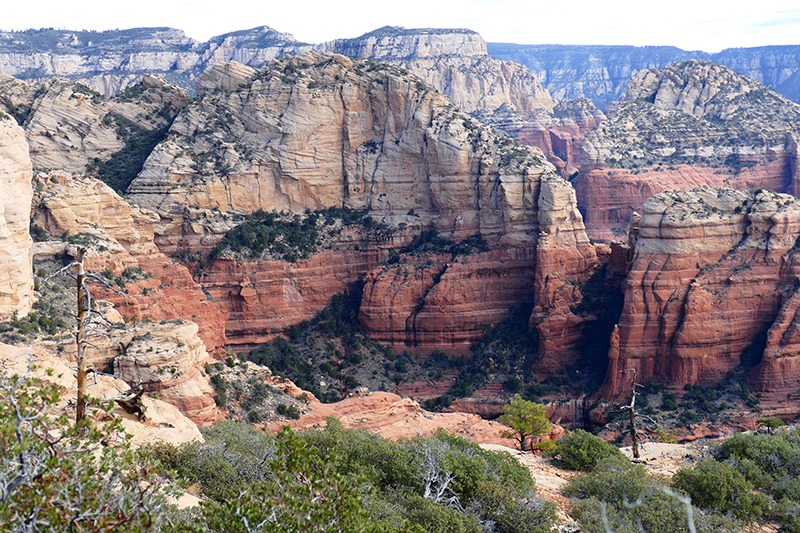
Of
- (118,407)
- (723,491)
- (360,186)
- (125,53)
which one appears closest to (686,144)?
(360,186)

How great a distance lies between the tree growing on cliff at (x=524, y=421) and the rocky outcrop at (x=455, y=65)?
127603 millimetres

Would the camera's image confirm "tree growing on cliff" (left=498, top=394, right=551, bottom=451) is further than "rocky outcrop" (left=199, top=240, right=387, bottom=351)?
No

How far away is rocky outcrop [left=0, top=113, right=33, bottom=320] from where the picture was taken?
35.7 metres

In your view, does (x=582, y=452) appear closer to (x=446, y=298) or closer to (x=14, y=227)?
(x=446, y=298)

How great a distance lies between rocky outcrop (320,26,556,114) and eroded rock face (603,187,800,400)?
385 ft

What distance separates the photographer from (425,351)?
6078 cm

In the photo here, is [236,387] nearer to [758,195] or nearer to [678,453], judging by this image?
[678,453]

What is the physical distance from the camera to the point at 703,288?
170 ft

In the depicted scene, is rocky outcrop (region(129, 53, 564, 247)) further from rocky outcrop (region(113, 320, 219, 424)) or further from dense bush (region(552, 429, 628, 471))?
dense bush (region(552, 429, 628, 471))

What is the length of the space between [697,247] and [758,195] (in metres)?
6.38

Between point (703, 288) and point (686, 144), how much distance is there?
219 feet

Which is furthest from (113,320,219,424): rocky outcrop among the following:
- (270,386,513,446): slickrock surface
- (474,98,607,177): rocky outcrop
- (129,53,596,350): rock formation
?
(474,98,607,177): rocky outcrop

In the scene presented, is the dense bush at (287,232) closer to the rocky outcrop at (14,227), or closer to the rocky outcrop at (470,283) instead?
the rocky outcrop at (470,283)

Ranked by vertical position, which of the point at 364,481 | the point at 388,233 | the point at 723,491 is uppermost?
the point at 388,233
